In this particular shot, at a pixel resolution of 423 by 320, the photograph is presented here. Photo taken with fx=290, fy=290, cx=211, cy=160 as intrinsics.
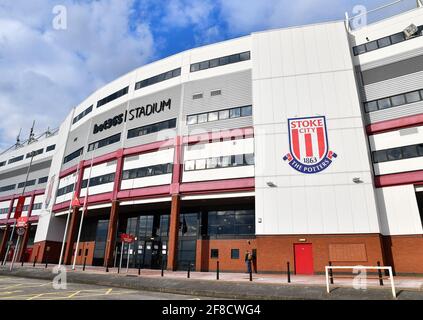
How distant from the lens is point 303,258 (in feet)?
73.9

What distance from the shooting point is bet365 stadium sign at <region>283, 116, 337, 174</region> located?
2381cm

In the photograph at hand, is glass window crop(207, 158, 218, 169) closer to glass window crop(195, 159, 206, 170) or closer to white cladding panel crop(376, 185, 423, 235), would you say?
glass window crop(195, 159, 206, 170)

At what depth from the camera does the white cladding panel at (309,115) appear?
73.8 feet

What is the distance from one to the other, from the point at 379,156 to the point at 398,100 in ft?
16.8

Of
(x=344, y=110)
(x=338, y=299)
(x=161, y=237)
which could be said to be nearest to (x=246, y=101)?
(x=344, y=110)

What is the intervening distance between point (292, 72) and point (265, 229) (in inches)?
578

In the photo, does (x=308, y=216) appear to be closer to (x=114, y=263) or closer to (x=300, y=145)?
(x=300, y=145)

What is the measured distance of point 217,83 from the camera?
30328 mm

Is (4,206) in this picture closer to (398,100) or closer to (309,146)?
(309,146)

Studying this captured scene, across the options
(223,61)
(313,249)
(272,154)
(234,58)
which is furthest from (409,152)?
(223,61)

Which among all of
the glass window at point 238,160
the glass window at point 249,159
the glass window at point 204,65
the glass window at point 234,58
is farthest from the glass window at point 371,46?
the glass window at point 204,65

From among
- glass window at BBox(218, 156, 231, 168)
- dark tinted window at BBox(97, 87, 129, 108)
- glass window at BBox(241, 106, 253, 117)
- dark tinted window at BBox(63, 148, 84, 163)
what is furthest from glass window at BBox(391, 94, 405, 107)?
dark tinted window at BBox(63, 148, 84, 163)

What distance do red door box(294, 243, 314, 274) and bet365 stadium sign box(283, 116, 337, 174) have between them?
19.4ft

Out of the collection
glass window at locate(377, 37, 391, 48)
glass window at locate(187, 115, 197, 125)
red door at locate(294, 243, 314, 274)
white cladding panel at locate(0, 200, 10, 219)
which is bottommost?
red door at locate(294, 243, 314, 274)
